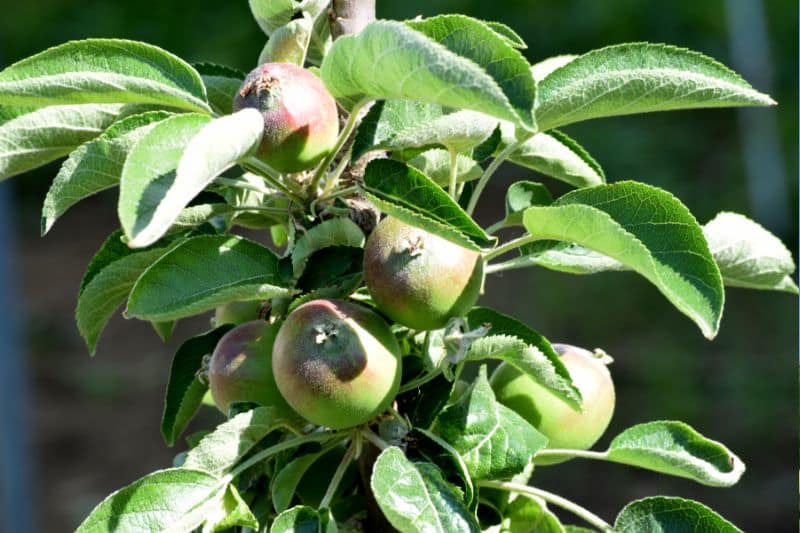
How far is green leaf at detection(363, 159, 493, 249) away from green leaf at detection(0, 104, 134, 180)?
0.65 feet

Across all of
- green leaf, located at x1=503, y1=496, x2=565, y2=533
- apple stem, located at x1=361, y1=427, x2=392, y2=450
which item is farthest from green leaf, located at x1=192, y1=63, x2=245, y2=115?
green leaf, located at x1=503, y1=496, x2=565, y2=533

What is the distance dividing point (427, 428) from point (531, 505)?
0.12m

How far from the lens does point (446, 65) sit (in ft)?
1.79

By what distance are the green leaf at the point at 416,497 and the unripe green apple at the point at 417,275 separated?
9cm

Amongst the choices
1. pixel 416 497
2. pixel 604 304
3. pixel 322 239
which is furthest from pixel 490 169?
pixel 604 304

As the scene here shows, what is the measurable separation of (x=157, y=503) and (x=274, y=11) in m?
0.34

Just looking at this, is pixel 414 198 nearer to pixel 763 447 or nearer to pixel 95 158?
pixel 95 158

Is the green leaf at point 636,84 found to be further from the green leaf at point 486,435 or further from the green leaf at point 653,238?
the green leaf at point 486,435

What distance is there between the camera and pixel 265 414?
0.71 meters

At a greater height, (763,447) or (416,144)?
(416,144)

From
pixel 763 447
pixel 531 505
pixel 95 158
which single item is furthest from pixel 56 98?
pixel 763 447

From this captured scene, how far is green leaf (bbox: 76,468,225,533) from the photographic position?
26.5 inches

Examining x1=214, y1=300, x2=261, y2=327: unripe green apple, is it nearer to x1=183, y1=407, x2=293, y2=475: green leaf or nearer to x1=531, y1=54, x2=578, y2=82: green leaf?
x1=183, y1=407, x2=293, y2=475: green leaf

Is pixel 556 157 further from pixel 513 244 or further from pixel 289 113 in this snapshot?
pixel 289 113
